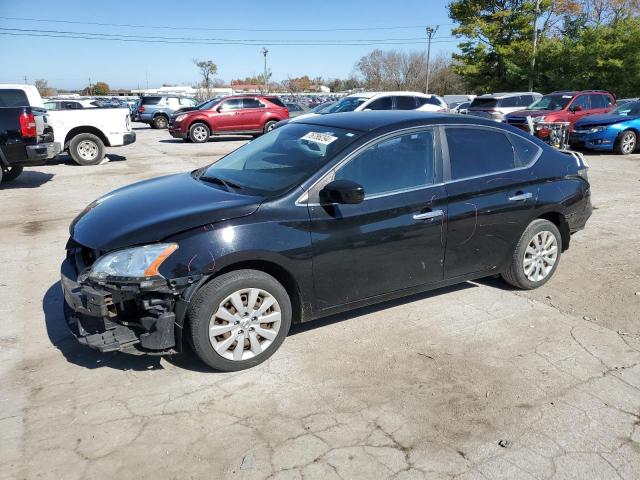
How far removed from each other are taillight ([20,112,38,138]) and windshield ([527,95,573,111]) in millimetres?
14519

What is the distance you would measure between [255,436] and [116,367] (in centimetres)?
127

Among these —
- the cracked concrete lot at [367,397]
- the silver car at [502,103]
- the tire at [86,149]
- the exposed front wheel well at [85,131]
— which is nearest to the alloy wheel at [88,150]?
the tire at [86,149]

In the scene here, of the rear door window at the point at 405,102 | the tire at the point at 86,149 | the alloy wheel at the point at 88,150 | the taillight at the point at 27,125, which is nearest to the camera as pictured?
the taillight at the point at 27,125

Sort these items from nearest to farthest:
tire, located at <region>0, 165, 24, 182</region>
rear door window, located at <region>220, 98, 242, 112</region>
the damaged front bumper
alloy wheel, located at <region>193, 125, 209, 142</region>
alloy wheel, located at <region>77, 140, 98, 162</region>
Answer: the damaged front bumper
tire, located at <region>0, 165, 24, 182</region>
alloy wheel, located at <region>77, 140, 98, 162</region>
alloy wheel, located at <region>193, 125, 209, 142</region>
rear door window, located at <region>220, 98, 242, 112</region>

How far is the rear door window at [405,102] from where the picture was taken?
15148 millimetres

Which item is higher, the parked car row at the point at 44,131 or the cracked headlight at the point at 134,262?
the parked car row at the point at 44,131

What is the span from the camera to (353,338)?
159 inches

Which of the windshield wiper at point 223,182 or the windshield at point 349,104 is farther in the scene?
the windshield at point 349,104

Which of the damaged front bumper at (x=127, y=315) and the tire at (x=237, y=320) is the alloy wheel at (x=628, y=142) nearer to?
the tire at (x=237, y=320)

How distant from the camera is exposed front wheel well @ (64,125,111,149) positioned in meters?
13.2

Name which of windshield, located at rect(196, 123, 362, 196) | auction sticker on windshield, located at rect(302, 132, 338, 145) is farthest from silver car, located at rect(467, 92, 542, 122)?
auction sticker on windshield, located at rect(302, 132, 338, 145)

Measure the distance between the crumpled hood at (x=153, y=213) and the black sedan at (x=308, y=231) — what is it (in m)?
0.01

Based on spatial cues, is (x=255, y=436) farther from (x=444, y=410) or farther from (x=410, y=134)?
(x=410, y=134)

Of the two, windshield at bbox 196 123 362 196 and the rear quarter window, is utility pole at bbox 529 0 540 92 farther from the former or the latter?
windshield at bbox 196 123 362 196
